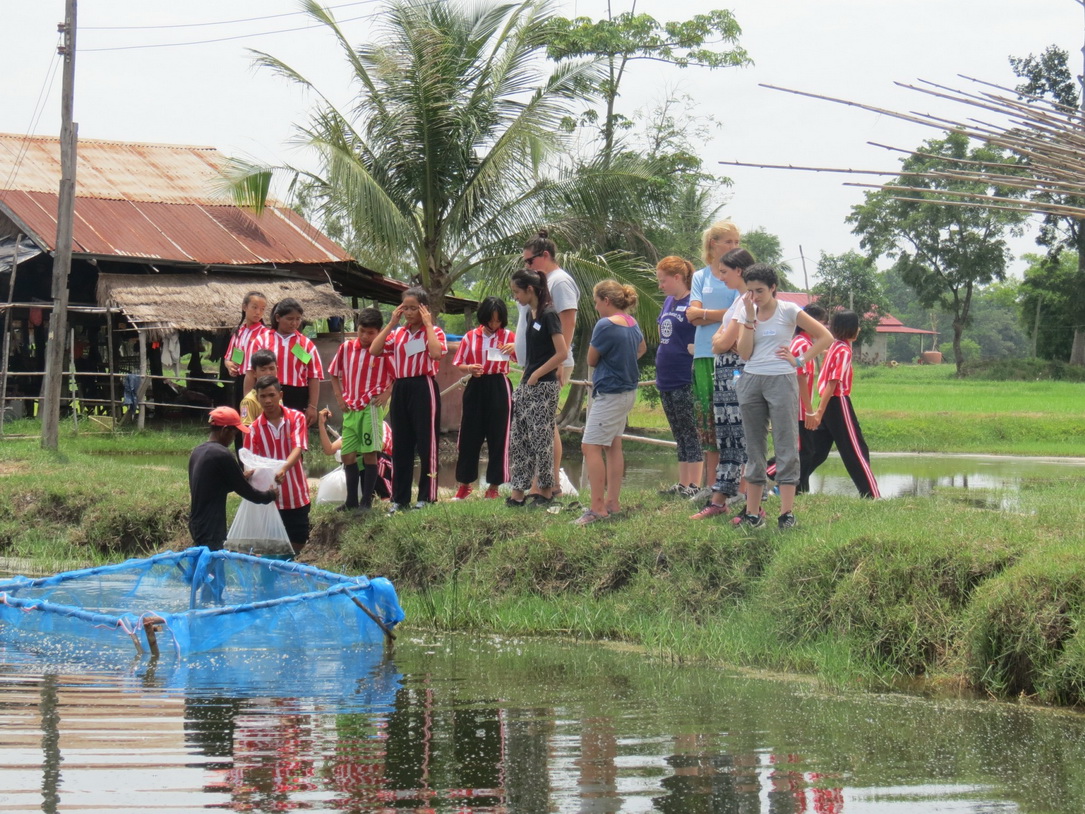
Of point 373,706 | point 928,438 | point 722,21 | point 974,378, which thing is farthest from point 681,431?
point 974,378

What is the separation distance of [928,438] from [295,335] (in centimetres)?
1633

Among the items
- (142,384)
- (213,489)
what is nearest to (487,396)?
(213,489)

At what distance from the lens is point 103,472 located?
12.9m

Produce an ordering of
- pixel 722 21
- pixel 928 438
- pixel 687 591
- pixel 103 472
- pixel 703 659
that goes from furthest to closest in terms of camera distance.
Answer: pixel 722 21, pixel 928 438, pixel 103 472, pixel 687 591, pixel 703 659

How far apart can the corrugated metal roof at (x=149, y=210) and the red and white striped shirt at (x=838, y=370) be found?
14.5 m

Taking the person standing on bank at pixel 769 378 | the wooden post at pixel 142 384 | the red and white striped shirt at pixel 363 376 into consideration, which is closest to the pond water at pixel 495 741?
the person standing on bank at pixel 769 378

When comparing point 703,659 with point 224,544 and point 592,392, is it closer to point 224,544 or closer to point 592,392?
point 592,392

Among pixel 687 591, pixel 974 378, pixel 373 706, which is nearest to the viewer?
pixel 373 706

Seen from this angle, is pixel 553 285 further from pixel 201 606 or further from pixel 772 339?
pixel 201 606

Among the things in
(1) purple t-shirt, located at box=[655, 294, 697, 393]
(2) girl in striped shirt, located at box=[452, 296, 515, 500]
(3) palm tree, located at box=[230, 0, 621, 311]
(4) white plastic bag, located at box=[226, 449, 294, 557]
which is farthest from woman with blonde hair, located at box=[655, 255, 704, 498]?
(3) palm tree, located at box=[230, 0, 621, 311]

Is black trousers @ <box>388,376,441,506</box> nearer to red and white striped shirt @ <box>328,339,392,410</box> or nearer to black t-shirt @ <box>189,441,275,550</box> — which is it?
red and white striped shirt @ <box>328,339,392,410</box>

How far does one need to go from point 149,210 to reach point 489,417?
54.0 feet

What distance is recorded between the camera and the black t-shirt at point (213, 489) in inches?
315

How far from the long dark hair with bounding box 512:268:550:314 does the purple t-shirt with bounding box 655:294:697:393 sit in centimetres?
87
